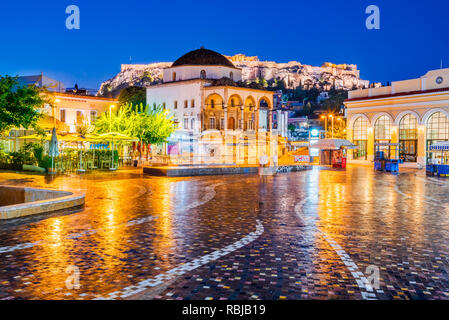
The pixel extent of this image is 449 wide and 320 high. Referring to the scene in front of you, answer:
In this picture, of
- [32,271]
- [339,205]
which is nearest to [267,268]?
[32,271]

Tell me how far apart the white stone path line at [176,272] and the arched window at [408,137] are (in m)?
37.5

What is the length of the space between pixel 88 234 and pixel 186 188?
31.1 feet

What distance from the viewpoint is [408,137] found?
4244cm

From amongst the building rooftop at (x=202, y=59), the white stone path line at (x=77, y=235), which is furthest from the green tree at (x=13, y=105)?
the building rooftop at (x=202, y=59)

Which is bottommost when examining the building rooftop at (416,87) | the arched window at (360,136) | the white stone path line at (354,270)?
the white stone path line at (354,270)

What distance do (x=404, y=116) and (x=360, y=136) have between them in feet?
18.3

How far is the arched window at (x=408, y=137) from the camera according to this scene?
4188 centimetres

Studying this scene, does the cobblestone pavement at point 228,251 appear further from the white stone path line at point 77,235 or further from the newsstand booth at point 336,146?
the newsstand booth at point 336,146

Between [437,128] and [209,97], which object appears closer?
[437,128]

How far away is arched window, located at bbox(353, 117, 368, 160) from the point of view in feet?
153

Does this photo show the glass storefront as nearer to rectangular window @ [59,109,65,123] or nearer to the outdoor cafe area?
the outdoor cafe area

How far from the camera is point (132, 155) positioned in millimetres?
39344

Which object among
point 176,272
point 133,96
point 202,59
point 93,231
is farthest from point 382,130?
point 133,96

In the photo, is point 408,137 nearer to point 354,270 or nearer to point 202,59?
point 202,59
